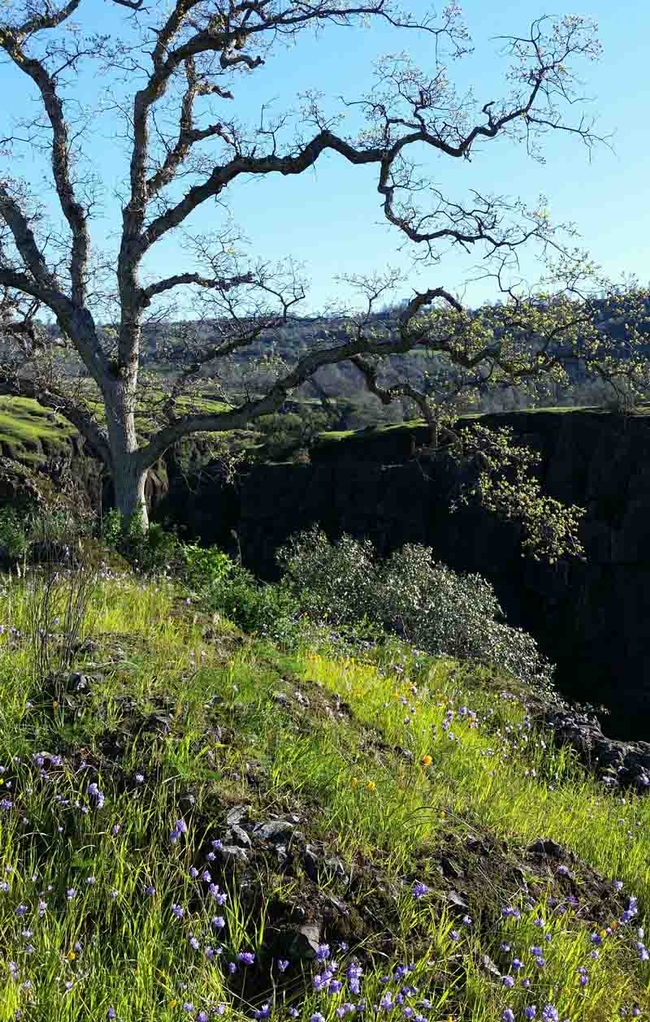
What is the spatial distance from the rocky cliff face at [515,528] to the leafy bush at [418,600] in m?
14.5

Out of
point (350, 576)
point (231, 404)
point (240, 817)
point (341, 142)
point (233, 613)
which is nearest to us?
point (240, 817)

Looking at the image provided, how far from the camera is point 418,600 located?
45.6 ft

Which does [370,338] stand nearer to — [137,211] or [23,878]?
[137,211]

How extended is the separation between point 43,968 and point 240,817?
0.87 meters

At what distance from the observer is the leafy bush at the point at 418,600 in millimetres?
12828

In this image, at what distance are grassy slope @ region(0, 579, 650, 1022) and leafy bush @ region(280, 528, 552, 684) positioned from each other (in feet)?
23.6

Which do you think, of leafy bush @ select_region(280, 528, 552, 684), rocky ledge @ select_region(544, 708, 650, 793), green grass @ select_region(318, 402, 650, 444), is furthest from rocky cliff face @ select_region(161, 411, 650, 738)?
rocky ledge @ select_region(544, 708, 650, 793)

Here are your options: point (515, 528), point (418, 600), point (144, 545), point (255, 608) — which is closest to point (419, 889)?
point (255, 608)

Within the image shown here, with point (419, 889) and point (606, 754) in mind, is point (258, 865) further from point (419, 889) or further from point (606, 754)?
point (606, 754)

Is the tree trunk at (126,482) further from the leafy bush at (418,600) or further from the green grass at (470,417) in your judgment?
the green grass at (470,417)

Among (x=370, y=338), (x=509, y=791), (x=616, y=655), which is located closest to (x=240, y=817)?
(x=509, y=791)

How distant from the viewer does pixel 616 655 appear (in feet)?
117

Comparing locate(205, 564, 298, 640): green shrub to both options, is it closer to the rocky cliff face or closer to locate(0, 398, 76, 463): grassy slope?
the rocky cliff face

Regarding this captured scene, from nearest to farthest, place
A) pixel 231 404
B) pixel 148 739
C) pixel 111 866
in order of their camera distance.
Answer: pixel 111 866, pixel 148 739, pixel 231 404
